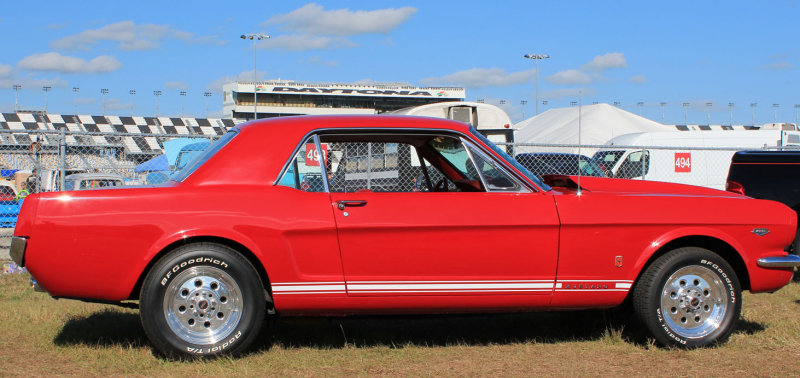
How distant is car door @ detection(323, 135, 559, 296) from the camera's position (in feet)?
14.5

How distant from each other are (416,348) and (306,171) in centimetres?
131

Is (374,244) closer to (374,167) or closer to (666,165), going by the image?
(374,167)

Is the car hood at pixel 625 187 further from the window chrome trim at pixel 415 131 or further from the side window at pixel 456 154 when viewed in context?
the side window at pixel 456 154

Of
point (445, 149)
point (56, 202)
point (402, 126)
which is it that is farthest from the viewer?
point (445, 149)

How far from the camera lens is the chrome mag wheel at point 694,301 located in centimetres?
479

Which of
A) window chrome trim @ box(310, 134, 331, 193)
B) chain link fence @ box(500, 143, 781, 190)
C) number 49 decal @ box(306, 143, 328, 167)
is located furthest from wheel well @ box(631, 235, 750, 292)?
chain link fence @ box(500, 143, 781, 190)

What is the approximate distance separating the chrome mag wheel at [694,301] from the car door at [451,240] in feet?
2.67

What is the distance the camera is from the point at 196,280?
14.2ft

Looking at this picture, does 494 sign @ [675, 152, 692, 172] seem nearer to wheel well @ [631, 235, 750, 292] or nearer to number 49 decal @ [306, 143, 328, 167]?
wheel well @ [631, 235, 750, 292]

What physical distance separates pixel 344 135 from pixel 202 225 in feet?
3.47

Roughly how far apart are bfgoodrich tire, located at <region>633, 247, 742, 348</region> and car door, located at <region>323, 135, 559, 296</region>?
0.67 m

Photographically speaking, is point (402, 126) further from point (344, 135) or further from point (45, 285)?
point (45, 285)

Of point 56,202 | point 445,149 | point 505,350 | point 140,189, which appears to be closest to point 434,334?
point 505,350

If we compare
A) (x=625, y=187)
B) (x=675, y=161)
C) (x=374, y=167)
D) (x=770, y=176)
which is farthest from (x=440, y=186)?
(x=675, y=161)
